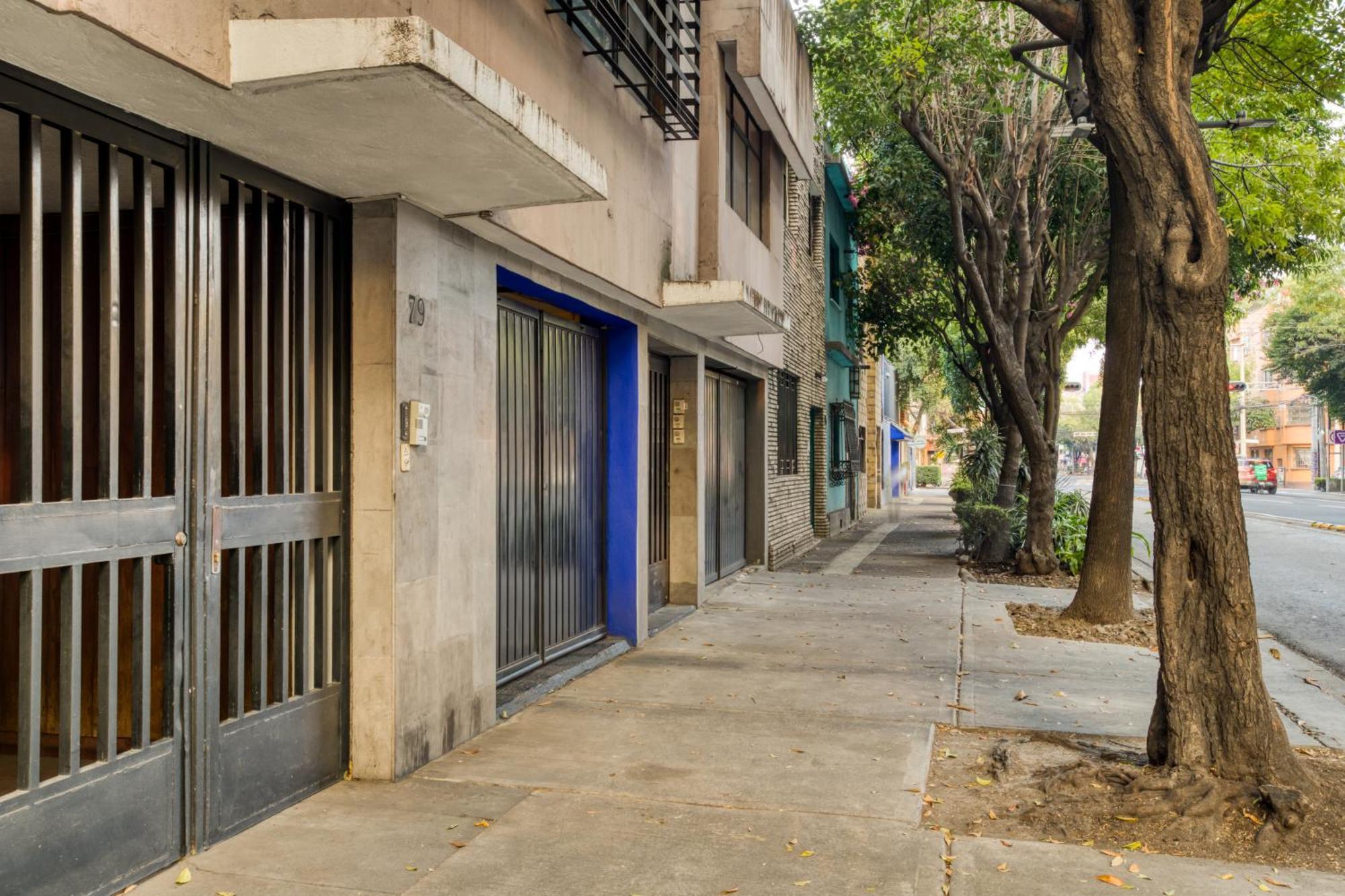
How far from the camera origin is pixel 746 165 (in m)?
11.9

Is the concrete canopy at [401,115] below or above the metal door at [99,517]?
above

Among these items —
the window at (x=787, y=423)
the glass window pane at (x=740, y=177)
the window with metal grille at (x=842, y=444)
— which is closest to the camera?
the glass window pane at (x=740, y=177)

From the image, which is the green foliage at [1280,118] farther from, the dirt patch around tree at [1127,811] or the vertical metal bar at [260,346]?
the vertical metal bar at [260,346]

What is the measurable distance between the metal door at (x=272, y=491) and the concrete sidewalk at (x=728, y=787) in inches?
11.8

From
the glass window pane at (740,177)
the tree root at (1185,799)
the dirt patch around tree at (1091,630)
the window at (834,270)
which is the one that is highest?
the window at (834,270)

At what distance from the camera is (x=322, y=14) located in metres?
4.02

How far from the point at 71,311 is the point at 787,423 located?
13.4 meters

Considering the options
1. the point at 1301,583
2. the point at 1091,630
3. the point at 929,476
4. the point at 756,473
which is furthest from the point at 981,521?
the point at 929,476

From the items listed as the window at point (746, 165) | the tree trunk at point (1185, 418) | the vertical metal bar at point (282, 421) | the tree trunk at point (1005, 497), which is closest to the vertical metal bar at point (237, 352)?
the vertical metal bar at point (282, 421)

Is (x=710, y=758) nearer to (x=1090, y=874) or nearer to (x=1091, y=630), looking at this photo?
(x=1090, y=874)

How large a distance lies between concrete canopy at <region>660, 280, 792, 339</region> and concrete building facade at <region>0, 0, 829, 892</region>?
453 mm

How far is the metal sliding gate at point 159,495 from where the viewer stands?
346 centimetres

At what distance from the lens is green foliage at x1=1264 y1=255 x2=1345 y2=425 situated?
1827 inches

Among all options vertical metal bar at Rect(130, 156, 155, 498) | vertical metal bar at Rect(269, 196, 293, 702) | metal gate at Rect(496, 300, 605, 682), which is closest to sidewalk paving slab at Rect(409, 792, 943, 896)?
vertical metal bar at Rect(269, 196, 293, 702)
